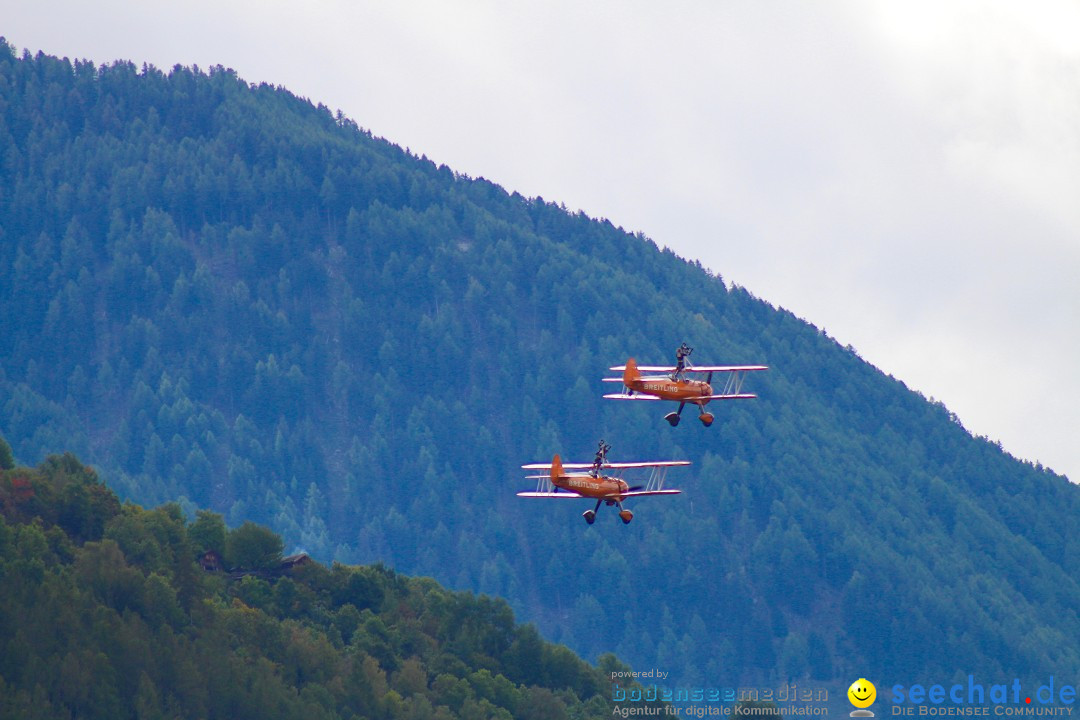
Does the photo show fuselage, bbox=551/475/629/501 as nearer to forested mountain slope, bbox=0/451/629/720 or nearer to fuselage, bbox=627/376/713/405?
fuselage, bbox=627/376/713/405

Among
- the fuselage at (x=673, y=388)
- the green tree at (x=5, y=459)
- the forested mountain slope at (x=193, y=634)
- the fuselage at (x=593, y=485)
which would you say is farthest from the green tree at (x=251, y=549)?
the fuselage at (x=673, y=388)

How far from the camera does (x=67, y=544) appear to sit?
17375 cm

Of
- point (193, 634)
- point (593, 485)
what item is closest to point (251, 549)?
point (193, 634)

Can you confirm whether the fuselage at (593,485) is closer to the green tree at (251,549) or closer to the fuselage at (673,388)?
the fuselage at (673,388)

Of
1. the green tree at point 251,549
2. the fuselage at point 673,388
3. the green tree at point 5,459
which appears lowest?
the fuselage at point 673,388

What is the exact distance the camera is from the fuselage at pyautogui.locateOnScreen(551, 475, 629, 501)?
129250mm

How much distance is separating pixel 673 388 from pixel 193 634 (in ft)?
185

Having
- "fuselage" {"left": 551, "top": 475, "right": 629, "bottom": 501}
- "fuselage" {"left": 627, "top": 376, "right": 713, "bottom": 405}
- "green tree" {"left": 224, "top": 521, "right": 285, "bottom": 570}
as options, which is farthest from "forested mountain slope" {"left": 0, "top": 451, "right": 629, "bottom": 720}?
"fuselage" {"left": 627, "top": 376, "right": 713, "bottom": 405}

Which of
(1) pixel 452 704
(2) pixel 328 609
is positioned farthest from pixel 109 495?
(1) pixel 452 704

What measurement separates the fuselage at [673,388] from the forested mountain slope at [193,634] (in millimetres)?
49036

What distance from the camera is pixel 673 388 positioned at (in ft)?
427

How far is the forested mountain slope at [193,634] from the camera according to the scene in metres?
154

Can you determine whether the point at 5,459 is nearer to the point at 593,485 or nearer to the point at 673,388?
the point at 593,485

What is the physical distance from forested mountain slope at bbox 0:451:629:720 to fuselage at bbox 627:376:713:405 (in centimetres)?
4904
